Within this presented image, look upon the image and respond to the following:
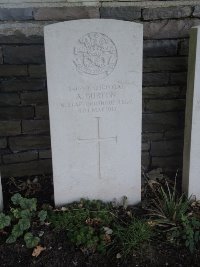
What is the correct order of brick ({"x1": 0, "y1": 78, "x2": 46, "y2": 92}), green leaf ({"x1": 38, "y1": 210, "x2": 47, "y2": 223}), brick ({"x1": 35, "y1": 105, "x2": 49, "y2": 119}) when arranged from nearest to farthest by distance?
1. green leaf ({"x1": 38, "y1": 210, "x2": 47, "y2": 223})
2. brick ({"x1": 0, "y1": 78, "x2": 46, "y2": 92})
3. brick ({"x1": 35, "y1": 105, "x2": 49, "y2": 119})

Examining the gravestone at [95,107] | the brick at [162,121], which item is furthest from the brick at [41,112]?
the brick at [162,121]

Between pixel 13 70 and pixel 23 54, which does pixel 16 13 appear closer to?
pixel 23 54

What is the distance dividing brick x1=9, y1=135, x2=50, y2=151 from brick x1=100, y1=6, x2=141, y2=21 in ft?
4.01

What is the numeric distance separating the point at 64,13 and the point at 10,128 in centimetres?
112

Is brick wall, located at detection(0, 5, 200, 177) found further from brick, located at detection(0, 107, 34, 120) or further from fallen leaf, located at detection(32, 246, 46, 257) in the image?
fallen leaf, located at detection(32, 246, 46, 257)

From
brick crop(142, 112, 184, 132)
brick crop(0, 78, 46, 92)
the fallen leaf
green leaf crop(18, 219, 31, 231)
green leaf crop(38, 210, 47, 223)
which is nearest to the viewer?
the fallen leaf

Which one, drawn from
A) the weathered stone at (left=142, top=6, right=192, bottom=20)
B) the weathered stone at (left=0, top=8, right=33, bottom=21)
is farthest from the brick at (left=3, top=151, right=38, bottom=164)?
the weathered stone at (left=142, top=6, right=192, bottom=20)

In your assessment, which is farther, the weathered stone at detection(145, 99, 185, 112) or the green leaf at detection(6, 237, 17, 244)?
the weathered stone at detection(145, 99, 185, 112)

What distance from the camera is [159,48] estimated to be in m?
3.11

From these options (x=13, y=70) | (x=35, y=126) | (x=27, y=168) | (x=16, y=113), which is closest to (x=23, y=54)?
(x=13, y=70)

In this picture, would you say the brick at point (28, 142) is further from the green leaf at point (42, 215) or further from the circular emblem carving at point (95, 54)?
the circular emblem carving at point (95, 54)

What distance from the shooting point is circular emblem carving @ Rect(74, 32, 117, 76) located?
2.55 metres

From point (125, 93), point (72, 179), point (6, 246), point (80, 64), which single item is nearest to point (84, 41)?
point (80, 64)

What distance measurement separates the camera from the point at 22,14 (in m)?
2.89
